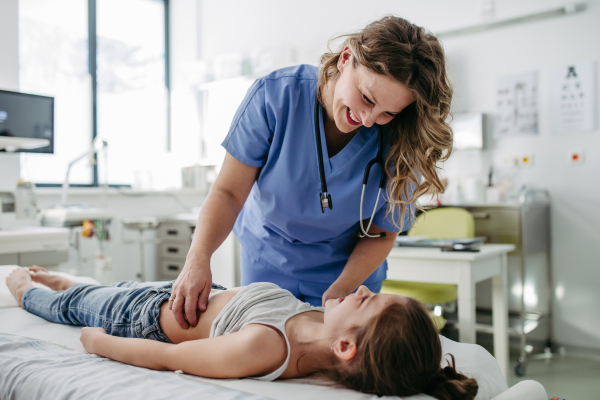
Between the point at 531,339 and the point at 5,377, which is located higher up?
the point at 5,377

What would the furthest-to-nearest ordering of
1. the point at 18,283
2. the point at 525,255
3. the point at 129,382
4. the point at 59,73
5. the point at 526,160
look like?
the point at 59,73 < the point at 526,160 < the point at 525,255 < the point at 18,283 < the point at 129,382

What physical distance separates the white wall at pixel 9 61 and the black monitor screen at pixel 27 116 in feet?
0.48

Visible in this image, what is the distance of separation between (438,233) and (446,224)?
7 centimetres

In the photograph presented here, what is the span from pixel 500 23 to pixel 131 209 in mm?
3375

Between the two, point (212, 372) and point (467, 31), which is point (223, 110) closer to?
point (467, 31)

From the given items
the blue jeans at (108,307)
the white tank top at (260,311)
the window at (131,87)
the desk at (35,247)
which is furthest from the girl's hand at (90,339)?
the window at (131,87)

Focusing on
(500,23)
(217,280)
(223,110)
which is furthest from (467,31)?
(217,280)

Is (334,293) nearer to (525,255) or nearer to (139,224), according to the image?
(525,255)

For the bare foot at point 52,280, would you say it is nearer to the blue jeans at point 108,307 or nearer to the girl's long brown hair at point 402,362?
the blue jeans at point 108,307

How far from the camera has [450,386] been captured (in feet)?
2.87

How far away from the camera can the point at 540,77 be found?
10.3 feet

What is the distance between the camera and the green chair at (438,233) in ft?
7.86

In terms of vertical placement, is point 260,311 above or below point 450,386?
above

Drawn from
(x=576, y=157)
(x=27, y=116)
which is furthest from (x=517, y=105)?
(x=27, y=116)
